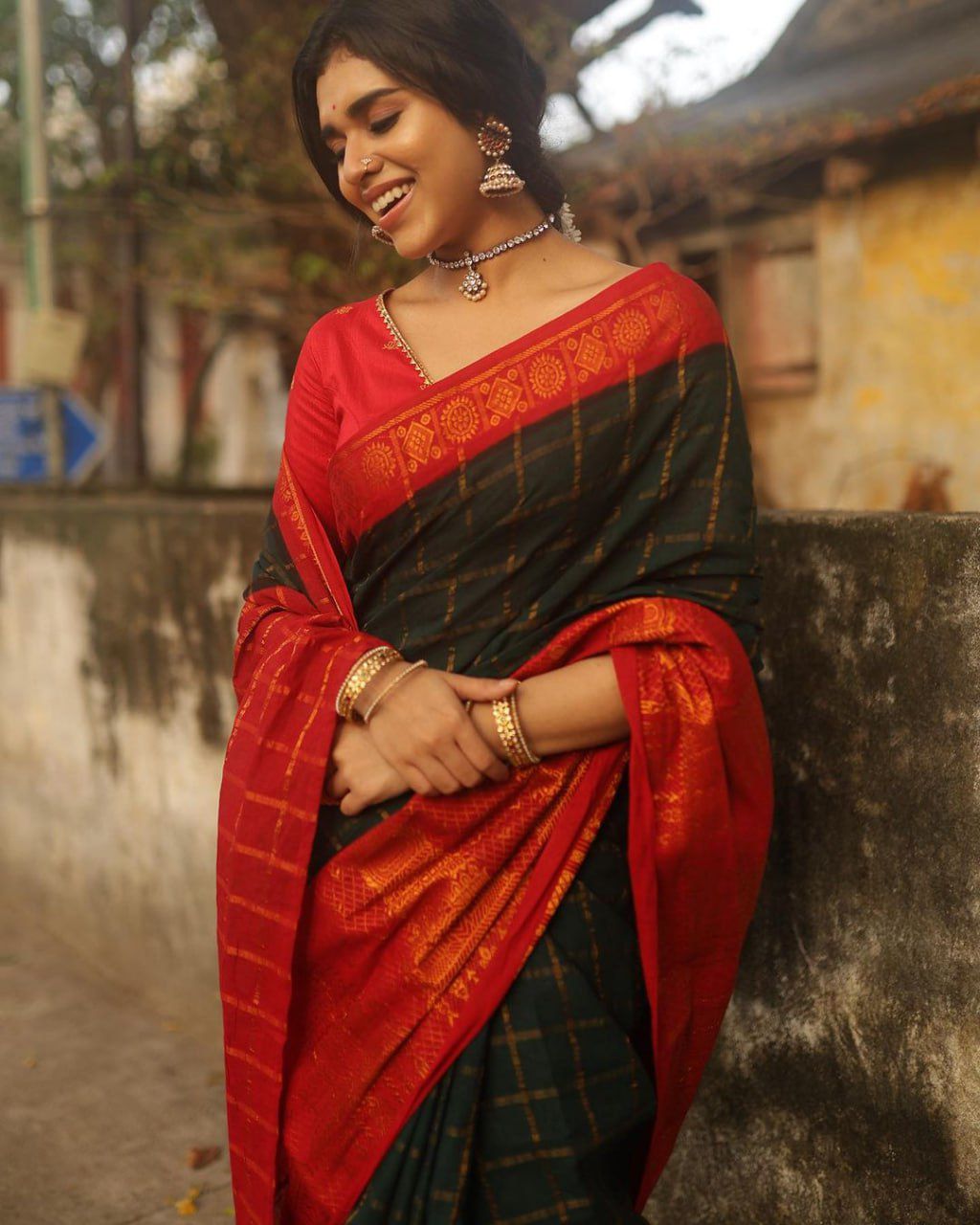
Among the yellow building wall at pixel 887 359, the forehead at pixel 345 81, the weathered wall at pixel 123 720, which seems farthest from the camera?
the yellow building wall at pixel 887 359

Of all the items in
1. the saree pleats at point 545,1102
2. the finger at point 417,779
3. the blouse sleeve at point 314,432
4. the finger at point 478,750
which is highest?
the blouse sleeve at point 314,432

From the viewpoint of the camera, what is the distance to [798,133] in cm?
798

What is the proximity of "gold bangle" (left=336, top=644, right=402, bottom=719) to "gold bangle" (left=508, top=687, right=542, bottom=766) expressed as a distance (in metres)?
0.16

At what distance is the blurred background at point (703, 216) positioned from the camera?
6.57 m

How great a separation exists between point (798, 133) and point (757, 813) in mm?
7153

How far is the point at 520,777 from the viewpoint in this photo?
1612 millimetres

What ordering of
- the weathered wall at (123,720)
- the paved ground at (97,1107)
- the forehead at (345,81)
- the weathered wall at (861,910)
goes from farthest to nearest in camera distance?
the weathered wall at (123,720) → the paved ground at (97,1107) → the weathered wall at (861,910) → the forehead at (345,81)

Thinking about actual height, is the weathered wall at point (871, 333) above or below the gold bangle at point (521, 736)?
above

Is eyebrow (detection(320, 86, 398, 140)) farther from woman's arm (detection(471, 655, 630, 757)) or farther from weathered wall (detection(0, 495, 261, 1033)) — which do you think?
weathered wall (detection(0, 495, 261, 1033))

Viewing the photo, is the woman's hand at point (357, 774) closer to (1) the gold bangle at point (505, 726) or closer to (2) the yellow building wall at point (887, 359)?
(1) the gold bangle at point (505, 726)

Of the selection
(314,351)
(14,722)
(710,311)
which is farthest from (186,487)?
(710,311)

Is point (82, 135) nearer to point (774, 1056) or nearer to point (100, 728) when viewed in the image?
point (100, 728)

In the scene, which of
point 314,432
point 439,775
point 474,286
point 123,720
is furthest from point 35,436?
point 439,775

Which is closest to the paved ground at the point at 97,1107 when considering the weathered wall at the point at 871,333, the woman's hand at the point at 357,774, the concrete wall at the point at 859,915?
the concrete wall at the point at 859,915
